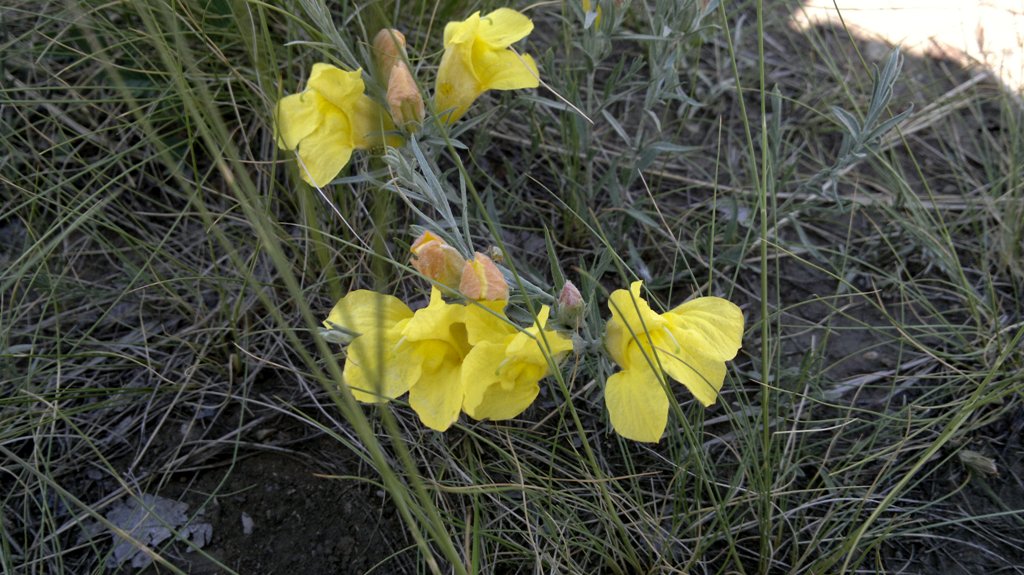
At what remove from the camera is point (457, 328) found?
139 cm

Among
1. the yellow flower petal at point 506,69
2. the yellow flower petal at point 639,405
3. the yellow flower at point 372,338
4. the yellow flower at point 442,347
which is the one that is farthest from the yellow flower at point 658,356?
the yellow flower petal at point 506,69

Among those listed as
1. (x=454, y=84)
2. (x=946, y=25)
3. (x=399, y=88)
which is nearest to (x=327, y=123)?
(x=399, y=88)

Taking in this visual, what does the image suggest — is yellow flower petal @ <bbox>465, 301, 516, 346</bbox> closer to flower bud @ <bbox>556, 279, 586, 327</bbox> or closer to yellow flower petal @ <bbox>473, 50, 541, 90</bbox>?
flower bud @ <bbox>556, 279, 586, 327</bbox>

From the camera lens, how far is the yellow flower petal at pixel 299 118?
153 centimetres

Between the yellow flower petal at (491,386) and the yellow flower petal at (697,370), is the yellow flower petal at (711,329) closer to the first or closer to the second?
the yellow flower petal at (697,370)

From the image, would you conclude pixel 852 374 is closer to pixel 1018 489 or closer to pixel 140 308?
pixel 1018 489

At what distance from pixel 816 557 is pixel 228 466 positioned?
126 centimetres

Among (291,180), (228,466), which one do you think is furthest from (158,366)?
(291,180)

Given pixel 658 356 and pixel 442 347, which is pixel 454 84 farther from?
pixel 658 356

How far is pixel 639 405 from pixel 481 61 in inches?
30.2

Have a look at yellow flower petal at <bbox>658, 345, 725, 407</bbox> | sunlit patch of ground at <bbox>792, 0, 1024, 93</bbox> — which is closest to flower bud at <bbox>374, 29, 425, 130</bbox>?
yellow flower petal at <bbox>658, 345, 725, 407</bbox>

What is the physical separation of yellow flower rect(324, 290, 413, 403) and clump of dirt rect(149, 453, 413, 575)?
0.39 meters

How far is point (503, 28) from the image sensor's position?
1.61 m

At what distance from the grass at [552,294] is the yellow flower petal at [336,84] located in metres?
0.06
